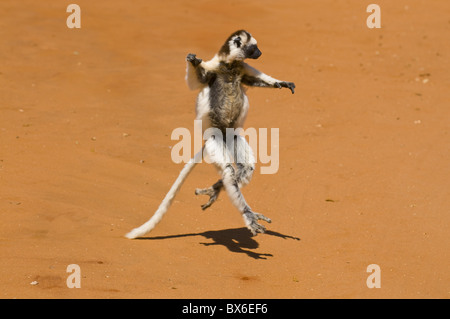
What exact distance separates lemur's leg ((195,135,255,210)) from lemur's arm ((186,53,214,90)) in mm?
650

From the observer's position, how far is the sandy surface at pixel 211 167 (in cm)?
581

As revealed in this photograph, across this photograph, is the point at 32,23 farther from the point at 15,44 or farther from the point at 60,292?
the point at 60,292

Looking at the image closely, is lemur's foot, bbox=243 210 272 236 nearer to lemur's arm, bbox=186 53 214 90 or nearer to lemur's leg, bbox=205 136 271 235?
lemur's leg, bbox=205 136 271 235

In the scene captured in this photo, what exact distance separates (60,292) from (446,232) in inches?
166

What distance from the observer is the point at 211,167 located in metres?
9.25

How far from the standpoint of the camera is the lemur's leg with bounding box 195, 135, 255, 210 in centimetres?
625

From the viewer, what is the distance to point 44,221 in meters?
6.40

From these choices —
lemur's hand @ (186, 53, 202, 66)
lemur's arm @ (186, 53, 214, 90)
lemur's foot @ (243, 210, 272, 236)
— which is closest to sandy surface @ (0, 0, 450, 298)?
lemur's foot @ (243, 210, 272, 236)

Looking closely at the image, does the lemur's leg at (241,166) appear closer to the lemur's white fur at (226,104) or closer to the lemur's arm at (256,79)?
the lemur's white fur at (226,104)

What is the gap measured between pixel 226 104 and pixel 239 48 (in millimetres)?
555

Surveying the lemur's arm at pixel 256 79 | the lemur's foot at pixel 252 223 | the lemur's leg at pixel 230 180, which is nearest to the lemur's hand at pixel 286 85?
the lemur's arm at pixel 256 79

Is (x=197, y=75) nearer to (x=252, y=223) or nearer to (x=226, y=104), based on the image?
(x=226, y=104)

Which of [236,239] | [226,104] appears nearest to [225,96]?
[226,104]

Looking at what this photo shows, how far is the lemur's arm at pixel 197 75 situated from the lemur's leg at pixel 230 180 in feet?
1.79
